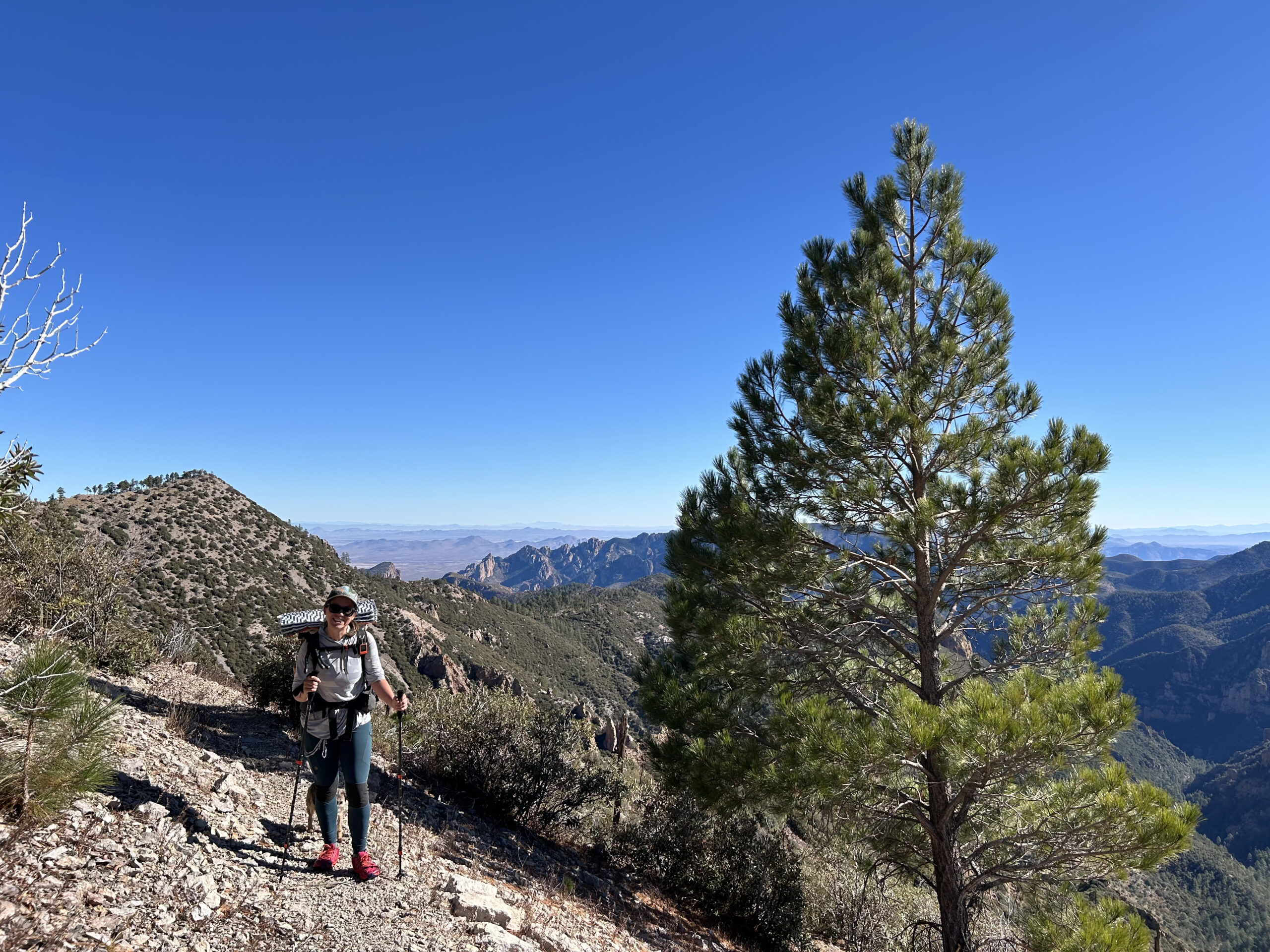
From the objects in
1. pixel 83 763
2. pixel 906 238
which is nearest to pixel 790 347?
pixel 906 238

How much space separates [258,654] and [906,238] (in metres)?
34.9

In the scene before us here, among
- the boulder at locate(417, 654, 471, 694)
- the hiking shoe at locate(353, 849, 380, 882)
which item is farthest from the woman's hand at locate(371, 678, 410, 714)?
the boulder at locate(417, 654, 471, 694)

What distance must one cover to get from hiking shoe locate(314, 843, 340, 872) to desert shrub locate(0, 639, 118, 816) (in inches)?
54.7

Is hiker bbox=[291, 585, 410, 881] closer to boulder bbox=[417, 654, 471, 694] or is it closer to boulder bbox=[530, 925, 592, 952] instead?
boulder bbox=[530, 925, 592, 952]

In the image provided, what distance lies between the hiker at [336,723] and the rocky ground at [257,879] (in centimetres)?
25

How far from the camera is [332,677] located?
407cm

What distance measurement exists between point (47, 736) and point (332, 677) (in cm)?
147

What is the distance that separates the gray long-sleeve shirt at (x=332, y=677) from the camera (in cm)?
404

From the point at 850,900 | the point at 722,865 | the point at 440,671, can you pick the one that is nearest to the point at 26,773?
the point at 722,865

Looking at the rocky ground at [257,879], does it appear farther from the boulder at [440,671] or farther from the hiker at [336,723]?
the boulder at [440,671]

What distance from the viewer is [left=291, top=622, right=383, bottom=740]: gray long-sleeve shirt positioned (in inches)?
159

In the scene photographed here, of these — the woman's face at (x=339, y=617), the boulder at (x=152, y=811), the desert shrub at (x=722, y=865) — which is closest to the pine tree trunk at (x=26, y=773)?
the boulder at (x=152, y=811)

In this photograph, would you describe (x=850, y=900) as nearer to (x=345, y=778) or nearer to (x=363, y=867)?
(x=363, y=867)

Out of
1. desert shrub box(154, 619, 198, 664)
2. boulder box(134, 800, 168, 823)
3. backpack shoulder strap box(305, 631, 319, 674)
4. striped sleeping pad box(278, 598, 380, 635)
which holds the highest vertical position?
striped sleeping pad box(278, 598, 380, 635)
